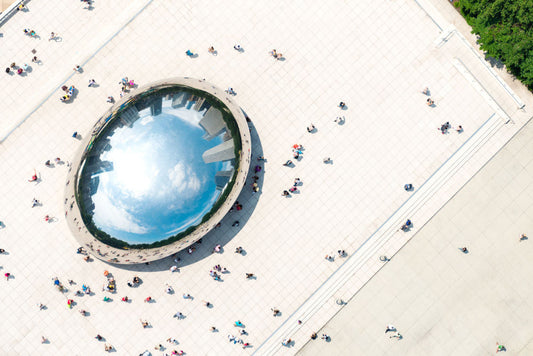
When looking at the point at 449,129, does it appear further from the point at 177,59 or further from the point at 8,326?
the point at 8,326

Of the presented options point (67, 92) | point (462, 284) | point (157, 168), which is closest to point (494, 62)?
point (462, 284)

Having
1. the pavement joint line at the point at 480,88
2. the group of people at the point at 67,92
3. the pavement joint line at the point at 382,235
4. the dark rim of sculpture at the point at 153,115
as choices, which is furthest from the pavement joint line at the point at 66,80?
the pavement joint line at the point at 382,235

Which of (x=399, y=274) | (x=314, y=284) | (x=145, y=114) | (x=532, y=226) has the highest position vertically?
(x=145, y=114)

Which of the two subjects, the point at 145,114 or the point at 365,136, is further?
the point at 365,136

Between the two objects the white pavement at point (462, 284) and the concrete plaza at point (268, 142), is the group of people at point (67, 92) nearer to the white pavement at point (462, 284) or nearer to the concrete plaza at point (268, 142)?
the concrete plaza at point (268, 142)

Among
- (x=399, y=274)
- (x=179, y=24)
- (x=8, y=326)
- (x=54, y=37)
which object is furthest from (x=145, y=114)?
(x=399, y=274)

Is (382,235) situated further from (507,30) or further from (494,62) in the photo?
(507,30)
